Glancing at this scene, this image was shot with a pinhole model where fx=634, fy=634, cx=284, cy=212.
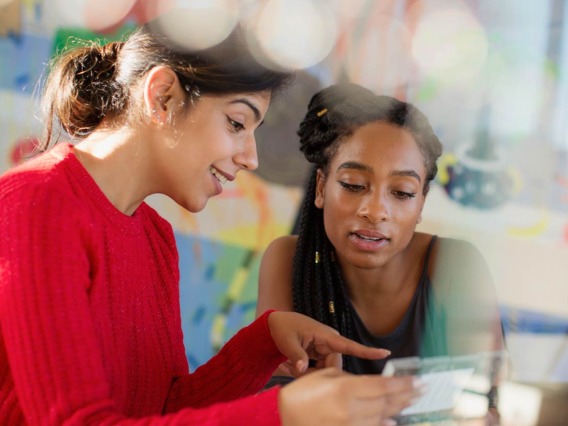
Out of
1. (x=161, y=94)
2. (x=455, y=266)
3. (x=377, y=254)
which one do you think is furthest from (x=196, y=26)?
(x=455, y=266)

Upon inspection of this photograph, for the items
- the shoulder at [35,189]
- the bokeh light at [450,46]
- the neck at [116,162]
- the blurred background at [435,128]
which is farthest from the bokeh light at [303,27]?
the shoulder at [35,189]

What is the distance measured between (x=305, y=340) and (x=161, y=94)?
362 millimetres

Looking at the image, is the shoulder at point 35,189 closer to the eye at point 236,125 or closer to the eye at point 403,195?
the eye at point 236,125

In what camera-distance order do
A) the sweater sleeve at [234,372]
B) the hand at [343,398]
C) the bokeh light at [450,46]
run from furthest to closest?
the bokeh light at [450,46], the sweater sleeve at [234,372], the hand at [343,398]

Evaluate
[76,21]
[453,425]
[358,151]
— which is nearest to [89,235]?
[453,425]

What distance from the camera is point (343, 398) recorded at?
52cm

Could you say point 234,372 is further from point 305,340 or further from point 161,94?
point 161,94

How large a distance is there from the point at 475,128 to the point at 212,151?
1.05m

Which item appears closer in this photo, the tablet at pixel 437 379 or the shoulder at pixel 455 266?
the tablet at pixel 437 379

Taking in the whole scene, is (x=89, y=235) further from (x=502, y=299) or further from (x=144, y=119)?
(x=502, y=299)

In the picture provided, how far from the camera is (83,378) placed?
0.60 m

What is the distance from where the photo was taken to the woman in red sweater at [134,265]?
585 millimetres

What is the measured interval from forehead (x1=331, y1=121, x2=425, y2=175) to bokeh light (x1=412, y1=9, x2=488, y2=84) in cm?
58

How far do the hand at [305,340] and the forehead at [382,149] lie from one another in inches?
13.5
